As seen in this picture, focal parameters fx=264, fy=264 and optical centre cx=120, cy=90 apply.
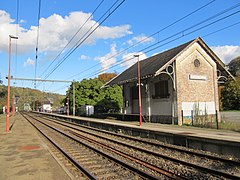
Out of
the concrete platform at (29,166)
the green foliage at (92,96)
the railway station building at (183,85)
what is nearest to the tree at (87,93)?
the green foliage at (92,96)

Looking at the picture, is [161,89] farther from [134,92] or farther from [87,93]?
[87,93]

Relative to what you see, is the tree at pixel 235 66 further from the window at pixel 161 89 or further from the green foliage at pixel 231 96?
the window at pixel 161 89

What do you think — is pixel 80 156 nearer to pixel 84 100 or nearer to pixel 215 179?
pixel 215 179

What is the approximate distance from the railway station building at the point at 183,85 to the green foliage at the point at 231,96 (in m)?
14.4

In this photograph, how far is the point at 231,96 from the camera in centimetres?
4809

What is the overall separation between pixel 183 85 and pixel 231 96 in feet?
78.3

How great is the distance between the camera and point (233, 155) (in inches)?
438

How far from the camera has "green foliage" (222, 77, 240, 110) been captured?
4538 centimetres

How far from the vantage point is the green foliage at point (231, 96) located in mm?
45381

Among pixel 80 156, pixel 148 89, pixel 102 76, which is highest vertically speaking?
pixel 102 76

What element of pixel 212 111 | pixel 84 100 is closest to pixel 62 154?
pixel 212 111

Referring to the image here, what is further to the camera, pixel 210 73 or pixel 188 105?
pixel 210 73

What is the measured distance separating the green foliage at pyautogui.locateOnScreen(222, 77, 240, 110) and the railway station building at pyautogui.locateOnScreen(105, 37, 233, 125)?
1442cm

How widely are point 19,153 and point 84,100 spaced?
46859 millimetres
